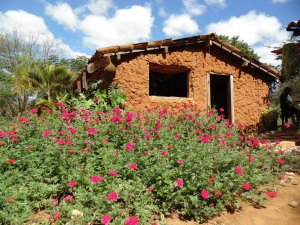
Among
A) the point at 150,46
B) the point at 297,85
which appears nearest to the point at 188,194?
the point at 150,46

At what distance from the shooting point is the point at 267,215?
3.83m

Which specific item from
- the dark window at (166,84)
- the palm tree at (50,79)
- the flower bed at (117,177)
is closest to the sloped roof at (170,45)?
the dark window at (166,84)

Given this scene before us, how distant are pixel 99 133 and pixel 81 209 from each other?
1.95 metres

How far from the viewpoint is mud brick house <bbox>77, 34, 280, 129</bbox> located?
26.9 ft

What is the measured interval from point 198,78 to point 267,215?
622 centimetres

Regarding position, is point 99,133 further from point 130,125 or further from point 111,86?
point 111,86

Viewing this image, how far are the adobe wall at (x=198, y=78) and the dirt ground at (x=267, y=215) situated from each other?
4.92 m

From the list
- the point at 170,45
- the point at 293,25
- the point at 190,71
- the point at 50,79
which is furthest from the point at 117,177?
the point at 50,79

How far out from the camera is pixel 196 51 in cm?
950

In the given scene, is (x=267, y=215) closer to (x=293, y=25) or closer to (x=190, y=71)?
(x=190, y=71)

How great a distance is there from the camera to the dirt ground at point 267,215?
3596 millimetres

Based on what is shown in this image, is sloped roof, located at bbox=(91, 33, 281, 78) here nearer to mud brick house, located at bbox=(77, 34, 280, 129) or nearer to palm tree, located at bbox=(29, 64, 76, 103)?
mud brick house, located at bbox=(77, 34, 280, 129)

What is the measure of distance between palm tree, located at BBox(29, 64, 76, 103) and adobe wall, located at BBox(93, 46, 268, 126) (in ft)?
20.3

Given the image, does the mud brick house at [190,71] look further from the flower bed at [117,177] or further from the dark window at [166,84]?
the flower bed at [117,177]
